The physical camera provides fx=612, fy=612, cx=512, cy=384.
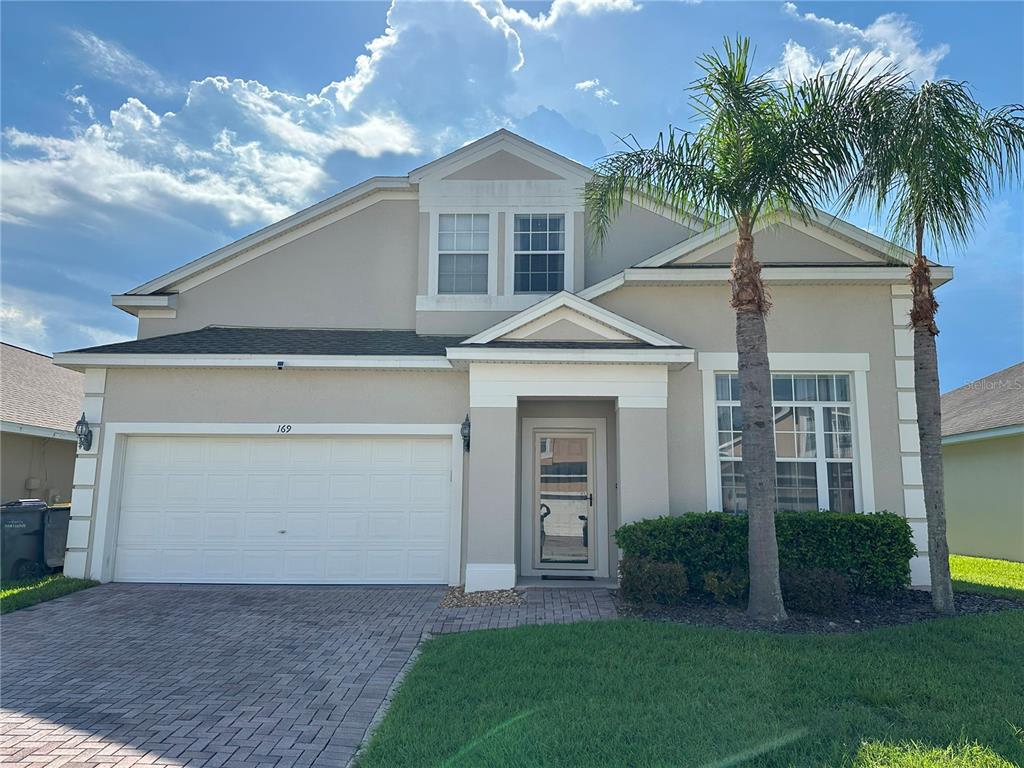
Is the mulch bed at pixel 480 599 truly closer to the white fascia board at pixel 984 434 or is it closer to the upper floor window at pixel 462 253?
the upper floor window at pixel 462 253

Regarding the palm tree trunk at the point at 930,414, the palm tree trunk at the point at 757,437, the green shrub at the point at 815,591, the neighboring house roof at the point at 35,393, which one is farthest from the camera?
the neighboring house roof at the point at 35,393

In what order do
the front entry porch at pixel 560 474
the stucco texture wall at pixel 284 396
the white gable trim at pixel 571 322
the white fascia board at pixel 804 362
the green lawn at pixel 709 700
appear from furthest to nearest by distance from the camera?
the stucco texture wall at pixel 284 396, the white fascia board at pixel 804 362, the white gable trim at pixel 571 322, the front entry porch at pixel 560 474, the green lawn at pixel 709 700

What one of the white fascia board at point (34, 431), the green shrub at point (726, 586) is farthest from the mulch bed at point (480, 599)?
the white fascia board at point (34, 431)

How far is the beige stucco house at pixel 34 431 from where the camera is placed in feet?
43.1

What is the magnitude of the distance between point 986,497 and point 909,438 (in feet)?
23.1

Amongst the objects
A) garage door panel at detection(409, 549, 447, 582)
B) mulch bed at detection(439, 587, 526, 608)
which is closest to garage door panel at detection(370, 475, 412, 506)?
garage door panel at detection(409, 549, 447, 582)

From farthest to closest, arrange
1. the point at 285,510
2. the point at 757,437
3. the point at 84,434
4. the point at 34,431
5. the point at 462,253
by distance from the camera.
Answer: the point at 34,431
the point at 462,253
the point at 285,510
the point at 84,434
the point at 757,437

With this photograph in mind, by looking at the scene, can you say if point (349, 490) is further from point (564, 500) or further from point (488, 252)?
point (488, 252)

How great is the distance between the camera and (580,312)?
9977mm

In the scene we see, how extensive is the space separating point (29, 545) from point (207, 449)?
349 centimetres

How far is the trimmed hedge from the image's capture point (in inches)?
338

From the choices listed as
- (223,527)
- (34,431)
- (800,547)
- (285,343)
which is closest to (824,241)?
(800,547)

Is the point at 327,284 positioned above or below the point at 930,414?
above

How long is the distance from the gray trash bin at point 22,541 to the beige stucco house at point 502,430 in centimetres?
107
